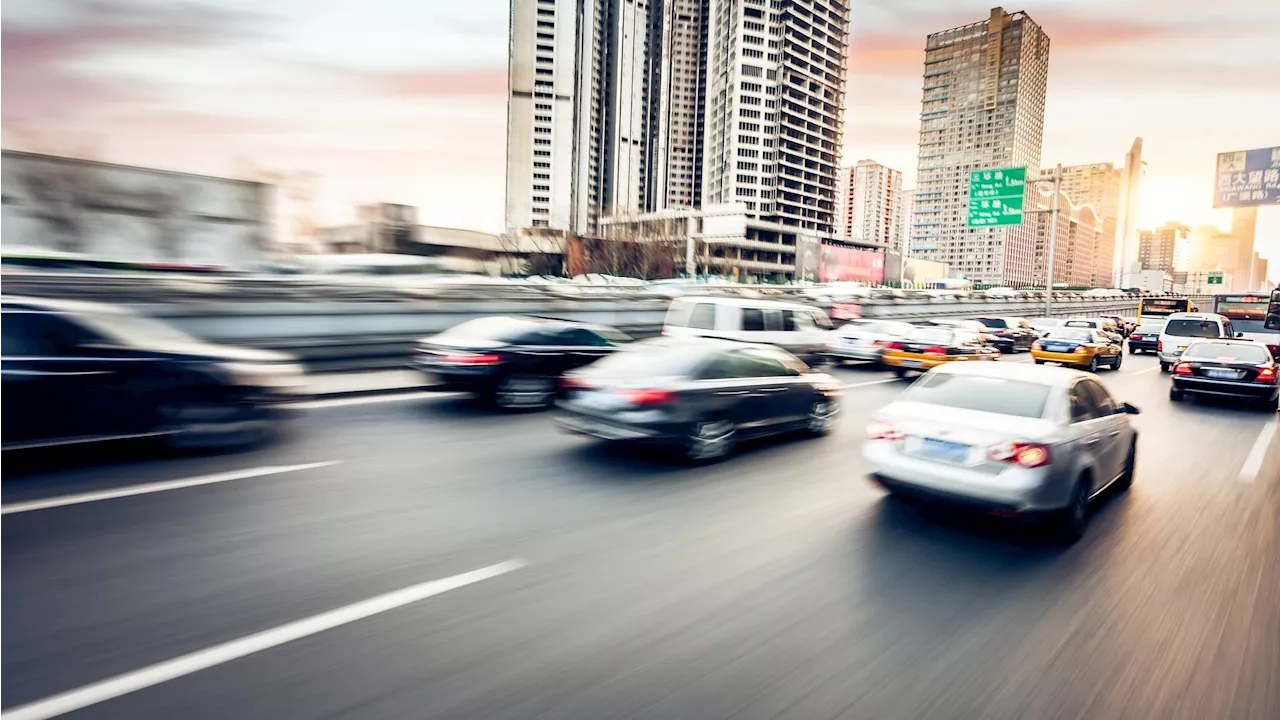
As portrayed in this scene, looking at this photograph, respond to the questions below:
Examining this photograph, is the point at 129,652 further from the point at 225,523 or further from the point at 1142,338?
the point at 1142,338

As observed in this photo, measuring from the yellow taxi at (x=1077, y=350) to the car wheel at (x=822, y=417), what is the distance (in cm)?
1417

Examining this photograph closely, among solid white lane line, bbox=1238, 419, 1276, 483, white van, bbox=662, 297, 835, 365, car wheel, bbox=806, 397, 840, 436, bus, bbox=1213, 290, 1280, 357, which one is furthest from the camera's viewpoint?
bus, bbox=1213, 290, 1280, 357

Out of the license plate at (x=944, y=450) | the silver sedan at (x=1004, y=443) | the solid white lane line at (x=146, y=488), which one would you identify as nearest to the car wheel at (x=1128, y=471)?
the silver sedan at (x=1004, y=443)

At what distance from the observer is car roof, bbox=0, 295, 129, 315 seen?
246 inches

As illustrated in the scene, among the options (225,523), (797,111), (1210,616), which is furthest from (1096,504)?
(797,111)

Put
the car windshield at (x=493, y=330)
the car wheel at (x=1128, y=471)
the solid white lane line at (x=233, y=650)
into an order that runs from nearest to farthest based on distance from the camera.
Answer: the solid white lane line at (x=233, y=650), the car wheel at (x=1128, y=471), the car windshield at (x=493, y=330)

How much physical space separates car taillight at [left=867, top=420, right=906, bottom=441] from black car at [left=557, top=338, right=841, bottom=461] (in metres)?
1.98

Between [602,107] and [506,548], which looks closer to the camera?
[506,548]

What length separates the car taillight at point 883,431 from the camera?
6.22 metres

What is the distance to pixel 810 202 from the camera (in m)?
157

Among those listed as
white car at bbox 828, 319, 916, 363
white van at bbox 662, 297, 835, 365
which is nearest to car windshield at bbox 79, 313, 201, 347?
white van at bbox 662, 297, 835, 365

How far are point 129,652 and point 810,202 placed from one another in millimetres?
162652

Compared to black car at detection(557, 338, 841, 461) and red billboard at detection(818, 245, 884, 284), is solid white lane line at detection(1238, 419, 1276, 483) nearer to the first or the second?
black car at detection(557, 338, 841, 461)

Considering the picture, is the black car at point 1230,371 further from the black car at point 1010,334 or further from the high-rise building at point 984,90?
the high-rise building at point 984,90
